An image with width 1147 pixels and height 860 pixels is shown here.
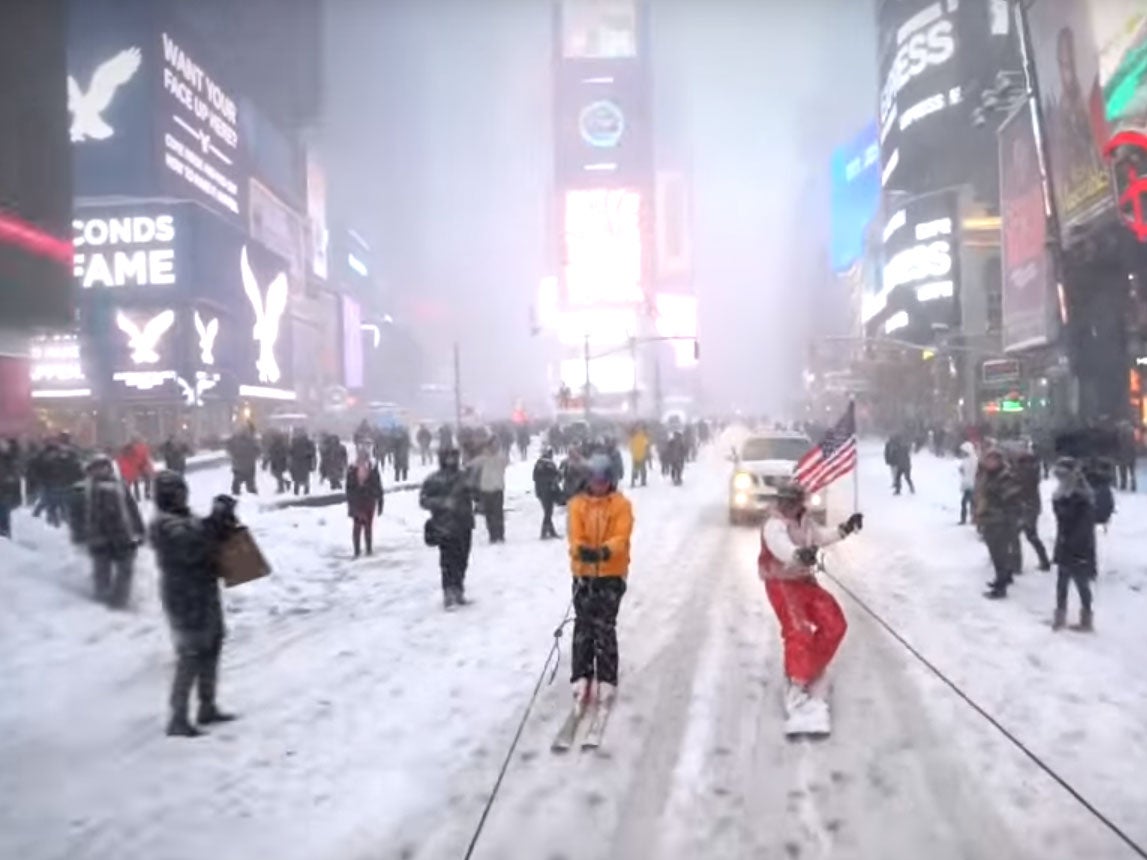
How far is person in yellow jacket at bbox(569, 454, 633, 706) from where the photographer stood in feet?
23.7

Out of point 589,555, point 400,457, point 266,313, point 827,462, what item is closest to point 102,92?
point 266,313

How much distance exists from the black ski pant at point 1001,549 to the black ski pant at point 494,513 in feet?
26.4

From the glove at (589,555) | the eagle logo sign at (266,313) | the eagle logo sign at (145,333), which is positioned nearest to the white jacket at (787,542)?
the glove at (589,555)

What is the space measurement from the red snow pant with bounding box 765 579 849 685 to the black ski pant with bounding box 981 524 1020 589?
17.6ft

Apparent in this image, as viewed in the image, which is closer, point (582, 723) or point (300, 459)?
point (582, 723)

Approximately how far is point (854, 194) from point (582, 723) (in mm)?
137164

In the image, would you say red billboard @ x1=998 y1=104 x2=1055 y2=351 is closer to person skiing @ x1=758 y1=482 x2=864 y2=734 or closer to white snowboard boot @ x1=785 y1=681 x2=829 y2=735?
person skiing @ x1=758 y1=482 x2=864 y2=734

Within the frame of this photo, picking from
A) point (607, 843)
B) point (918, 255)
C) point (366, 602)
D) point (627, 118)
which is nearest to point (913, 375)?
point (918, 255)

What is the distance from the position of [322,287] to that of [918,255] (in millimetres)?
68148

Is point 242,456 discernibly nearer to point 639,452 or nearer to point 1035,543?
point 639,452

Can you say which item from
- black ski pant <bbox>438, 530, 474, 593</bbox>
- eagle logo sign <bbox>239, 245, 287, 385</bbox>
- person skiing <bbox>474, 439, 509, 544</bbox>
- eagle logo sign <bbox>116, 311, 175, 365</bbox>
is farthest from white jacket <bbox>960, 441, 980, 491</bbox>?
eagle logo sign <bbox>239, 245, 287, 385</bbox>

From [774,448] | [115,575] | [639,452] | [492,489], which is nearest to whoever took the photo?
[115,575]

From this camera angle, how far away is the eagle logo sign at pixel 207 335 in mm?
73438

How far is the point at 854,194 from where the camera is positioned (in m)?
136
